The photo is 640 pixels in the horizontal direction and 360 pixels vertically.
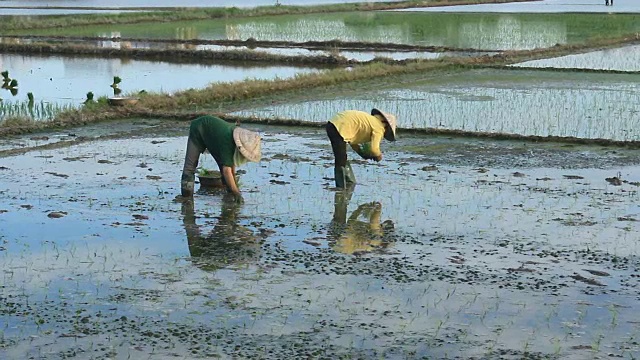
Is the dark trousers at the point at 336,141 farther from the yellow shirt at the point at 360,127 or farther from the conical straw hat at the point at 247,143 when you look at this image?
the conical straw hat at the point at 247,143

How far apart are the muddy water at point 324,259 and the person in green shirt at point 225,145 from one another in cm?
26

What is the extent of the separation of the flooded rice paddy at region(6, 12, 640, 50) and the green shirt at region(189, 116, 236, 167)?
43.8 ft

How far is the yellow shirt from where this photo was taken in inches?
287

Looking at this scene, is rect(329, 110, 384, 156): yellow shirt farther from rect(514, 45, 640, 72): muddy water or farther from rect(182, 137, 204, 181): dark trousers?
rect(514, 45, 640, 72): muddy water

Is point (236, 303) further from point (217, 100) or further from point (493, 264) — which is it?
point (217, 100)

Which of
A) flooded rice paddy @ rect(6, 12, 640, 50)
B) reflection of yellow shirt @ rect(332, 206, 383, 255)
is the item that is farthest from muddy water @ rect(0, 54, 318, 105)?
reflection of yellow shirt @ rect(332, 206, 383, 255)

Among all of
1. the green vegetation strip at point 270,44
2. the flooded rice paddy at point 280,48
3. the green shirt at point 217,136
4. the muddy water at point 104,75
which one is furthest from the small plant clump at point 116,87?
the green shirt at point 217,136

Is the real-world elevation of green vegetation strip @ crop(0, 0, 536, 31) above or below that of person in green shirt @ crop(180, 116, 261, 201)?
above

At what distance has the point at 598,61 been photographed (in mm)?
16984

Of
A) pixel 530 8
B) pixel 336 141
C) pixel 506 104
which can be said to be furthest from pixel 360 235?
A: pixel 530 8

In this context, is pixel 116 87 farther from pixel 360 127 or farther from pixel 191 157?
pixel 360 127

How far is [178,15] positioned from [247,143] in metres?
22.3

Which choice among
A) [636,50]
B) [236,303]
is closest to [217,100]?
[236,303]

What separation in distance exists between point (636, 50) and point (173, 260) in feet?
48.9
